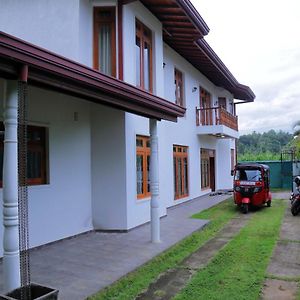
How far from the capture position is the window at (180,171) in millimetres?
16516

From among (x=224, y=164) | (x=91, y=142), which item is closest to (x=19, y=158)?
(x=91, y=142)

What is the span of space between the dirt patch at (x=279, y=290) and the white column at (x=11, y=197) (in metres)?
3.35

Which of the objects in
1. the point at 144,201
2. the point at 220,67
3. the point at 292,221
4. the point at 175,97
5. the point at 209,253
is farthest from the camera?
the point at 220,67

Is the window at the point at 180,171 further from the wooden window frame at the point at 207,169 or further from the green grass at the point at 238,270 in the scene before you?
the green grass at the point at 238,270

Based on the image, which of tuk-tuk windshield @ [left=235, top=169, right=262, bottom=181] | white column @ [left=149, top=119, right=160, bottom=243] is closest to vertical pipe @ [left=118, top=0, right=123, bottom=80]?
white column @ [left=149, top=119, right=160, bottom=243]

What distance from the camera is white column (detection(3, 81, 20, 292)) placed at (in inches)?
178

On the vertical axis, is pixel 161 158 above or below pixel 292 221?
above

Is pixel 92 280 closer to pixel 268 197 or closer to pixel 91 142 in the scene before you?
pixel 91 142

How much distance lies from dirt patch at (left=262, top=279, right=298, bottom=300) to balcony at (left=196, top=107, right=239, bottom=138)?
44.2 ft

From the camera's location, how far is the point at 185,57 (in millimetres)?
17562

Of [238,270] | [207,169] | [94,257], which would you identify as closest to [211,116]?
[207,169]

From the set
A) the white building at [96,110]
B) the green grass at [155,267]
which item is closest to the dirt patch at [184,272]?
the green grass at [155,267]

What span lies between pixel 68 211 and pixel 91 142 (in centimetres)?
200

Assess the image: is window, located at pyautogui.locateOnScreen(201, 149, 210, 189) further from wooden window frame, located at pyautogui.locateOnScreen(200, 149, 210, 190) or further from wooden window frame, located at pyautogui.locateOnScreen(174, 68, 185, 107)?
wooden window frame, located at pyautogui.locateOnScreen(174, 68, 185, 107)
